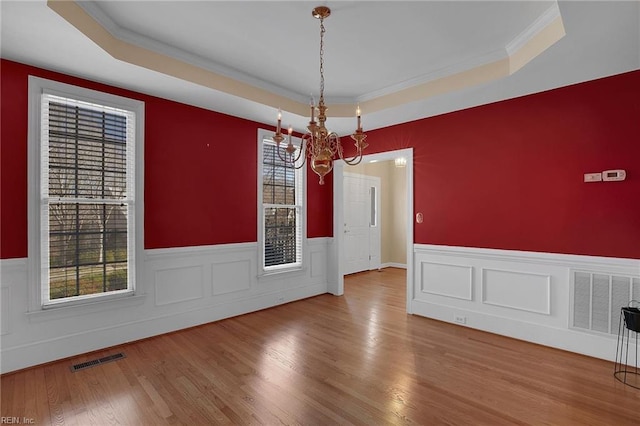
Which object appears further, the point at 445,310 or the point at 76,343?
the point at 445,310

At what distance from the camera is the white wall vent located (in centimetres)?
293

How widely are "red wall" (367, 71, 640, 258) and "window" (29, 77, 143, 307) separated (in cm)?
363

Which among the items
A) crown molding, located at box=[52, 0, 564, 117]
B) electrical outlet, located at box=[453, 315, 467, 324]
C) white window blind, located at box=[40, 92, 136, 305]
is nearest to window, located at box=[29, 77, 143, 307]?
white window blind, located at box=[40, 92, 136, 305]

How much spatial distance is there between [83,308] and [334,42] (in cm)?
356

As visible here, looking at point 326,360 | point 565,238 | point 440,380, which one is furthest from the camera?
point 565,238

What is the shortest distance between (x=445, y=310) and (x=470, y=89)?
2.72 metres

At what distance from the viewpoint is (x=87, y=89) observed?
312 cm

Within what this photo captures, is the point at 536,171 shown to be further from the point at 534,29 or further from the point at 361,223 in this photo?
the point at 361,223

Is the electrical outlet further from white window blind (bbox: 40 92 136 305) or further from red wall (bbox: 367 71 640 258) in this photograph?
white window blind (bbox: 40 92 136 305)

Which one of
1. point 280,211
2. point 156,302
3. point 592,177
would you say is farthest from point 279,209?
point 592,177

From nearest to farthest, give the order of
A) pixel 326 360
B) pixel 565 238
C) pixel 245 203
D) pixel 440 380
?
1. pixel 440 380
2. pixel 326 360
3. pixel 565 238
4. pixel 245 203

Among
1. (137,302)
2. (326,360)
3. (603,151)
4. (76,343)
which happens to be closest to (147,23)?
(137,302)

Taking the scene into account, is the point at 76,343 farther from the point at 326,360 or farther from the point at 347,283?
the point at 347,283

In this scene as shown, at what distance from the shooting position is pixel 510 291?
3.60 m
